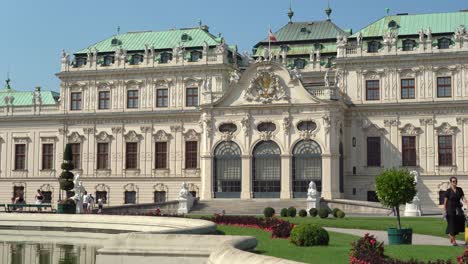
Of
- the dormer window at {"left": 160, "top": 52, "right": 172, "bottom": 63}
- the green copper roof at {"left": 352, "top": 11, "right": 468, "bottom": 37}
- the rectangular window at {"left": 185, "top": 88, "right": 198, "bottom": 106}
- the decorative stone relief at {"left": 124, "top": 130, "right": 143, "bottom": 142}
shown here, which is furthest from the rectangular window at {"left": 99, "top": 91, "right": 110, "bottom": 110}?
the green copper roof at {"left": 352, "top": 11, "right": 468, "bottom": 37}

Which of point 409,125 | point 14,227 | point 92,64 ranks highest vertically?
point 92,64

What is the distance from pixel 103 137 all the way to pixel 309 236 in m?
43.3

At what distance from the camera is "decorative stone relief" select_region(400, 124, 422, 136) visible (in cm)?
5562

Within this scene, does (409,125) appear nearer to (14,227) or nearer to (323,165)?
(323,165)

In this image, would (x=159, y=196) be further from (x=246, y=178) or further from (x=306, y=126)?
(x=306, y=126)

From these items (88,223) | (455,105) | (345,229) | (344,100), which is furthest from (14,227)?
(455,105)

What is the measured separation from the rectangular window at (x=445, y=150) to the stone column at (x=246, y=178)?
1473cm

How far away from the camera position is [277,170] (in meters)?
55.1

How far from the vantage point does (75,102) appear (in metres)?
64.4

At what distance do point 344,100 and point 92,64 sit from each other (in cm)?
2278

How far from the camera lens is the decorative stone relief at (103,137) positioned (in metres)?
62.8

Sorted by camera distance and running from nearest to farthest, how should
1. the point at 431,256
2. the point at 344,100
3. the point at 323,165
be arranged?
the point at 431,256 < the point at 323,165 < the point at 344,100

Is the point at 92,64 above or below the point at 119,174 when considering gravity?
above

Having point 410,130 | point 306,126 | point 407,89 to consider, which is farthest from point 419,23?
point 306,126
